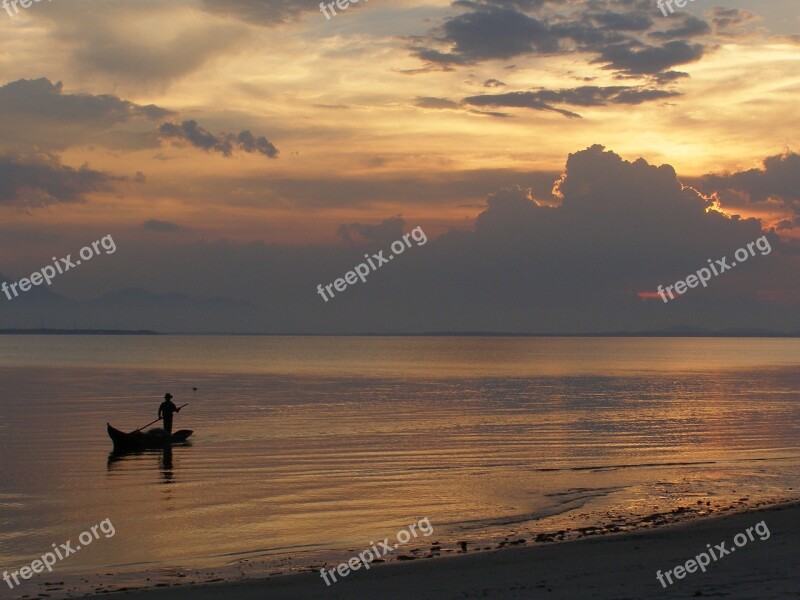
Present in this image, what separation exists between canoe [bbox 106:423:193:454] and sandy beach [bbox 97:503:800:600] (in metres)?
24.4

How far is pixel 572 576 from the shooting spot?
16969mm

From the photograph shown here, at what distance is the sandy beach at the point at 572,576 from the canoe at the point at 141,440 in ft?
80.1

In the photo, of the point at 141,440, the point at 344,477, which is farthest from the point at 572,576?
the point at 141,440

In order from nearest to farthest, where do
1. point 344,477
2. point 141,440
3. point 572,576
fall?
1. point 572,576
2. point 344,477
3. point 141,440

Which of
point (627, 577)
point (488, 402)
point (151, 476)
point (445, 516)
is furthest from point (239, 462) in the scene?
point (488, 402)

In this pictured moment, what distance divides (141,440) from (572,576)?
1142 inches

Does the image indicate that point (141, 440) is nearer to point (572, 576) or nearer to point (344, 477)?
point (344, 477)

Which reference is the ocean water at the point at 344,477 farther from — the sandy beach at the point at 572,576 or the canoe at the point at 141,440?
the sandy beach at the point at 572,576

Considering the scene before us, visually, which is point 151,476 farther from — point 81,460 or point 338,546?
point 338,546

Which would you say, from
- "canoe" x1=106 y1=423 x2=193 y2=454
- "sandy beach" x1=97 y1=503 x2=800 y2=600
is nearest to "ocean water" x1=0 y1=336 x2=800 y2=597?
"canoe" x1=106 y1=423 x2=193 y2=454

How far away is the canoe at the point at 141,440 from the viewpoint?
40.3 m

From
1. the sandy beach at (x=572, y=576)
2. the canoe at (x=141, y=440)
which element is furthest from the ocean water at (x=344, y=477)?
the sandy beach at (x=572, y=576)

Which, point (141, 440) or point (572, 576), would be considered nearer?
point (572, 576)

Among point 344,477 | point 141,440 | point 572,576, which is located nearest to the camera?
point 572,576
